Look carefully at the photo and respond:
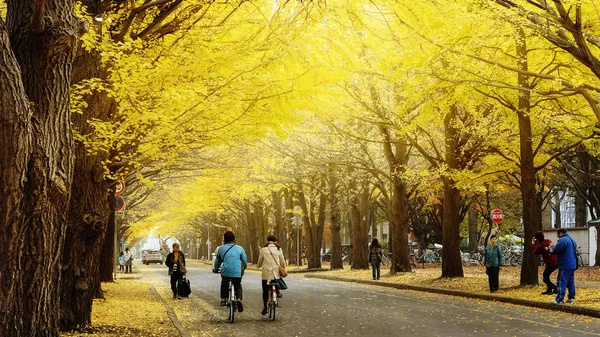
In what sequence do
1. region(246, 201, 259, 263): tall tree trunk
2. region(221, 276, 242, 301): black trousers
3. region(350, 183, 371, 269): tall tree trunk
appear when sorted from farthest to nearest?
region(246, 201, 259, 263): tall tree trunk
region(350, 183, 371, 269): tall tree trunk
region(221, 276, 242, 301): black trousers

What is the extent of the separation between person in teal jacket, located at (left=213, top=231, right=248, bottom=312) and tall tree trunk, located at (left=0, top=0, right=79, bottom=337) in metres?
6.29

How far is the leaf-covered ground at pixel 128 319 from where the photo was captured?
10898 millimetres

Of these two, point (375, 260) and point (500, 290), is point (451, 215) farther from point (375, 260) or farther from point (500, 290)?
point (500, 290)

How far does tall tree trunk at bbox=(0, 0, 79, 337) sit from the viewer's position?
651 cm

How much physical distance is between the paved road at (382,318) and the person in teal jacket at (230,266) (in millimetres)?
565

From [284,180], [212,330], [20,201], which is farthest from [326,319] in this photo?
[284,180]

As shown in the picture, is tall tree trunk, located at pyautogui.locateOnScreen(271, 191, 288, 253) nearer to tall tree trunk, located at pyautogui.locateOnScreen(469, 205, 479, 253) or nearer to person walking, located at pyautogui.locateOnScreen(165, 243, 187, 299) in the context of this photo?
tall tree trunk, located at pyautogui.locateOnScreen(469, 205, 479, 253)

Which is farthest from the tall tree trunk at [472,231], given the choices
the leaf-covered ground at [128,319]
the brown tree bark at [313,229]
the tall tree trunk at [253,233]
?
the leaf-covered ground at [128,319]

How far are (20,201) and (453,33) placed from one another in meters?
11.5

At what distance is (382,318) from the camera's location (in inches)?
539

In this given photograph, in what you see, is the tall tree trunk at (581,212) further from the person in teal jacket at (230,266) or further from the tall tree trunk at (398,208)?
the person in teal jacket at (230,266)

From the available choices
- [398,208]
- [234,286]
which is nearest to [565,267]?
[234,286]

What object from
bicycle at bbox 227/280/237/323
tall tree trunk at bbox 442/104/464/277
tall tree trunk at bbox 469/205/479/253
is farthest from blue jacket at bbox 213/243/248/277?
tall tree trunk at bbox 469/205/479/253

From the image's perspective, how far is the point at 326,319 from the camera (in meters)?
13.8
